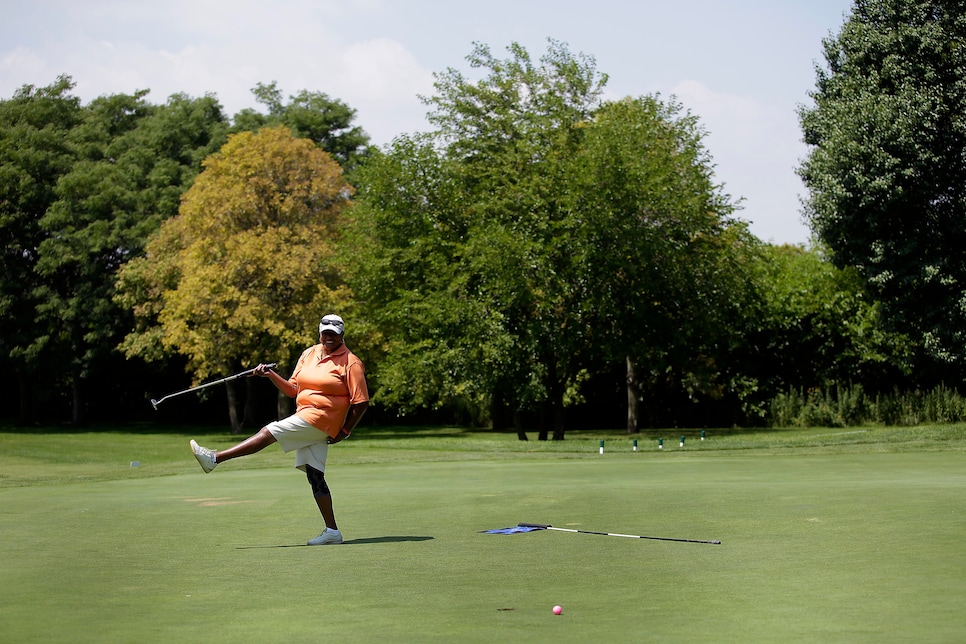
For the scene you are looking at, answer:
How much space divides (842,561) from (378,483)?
32.4 ft

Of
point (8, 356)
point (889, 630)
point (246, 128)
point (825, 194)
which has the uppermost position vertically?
point (246, 128)

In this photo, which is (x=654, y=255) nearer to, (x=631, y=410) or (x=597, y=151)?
(x=597, y=151)

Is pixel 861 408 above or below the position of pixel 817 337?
below

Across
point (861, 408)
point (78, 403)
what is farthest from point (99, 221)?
point (861, 408)

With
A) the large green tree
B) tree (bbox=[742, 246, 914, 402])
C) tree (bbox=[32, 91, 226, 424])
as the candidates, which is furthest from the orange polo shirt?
tree (bbox=[32, 91, 226, 424])

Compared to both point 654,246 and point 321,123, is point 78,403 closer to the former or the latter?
point 321,123

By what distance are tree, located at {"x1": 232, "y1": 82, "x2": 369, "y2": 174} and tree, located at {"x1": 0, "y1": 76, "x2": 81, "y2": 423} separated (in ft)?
31.3

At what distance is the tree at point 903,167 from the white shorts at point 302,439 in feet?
91.2

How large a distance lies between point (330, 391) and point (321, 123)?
180ft

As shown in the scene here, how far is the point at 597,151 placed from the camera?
121 ft

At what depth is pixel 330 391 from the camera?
35.7 feet

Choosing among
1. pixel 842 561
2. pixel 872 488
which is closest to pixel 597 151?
pixel 872 488

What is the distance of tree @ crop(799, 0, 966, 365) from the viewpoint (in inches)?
1389

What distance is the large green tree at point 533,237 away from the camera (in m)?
37.1
